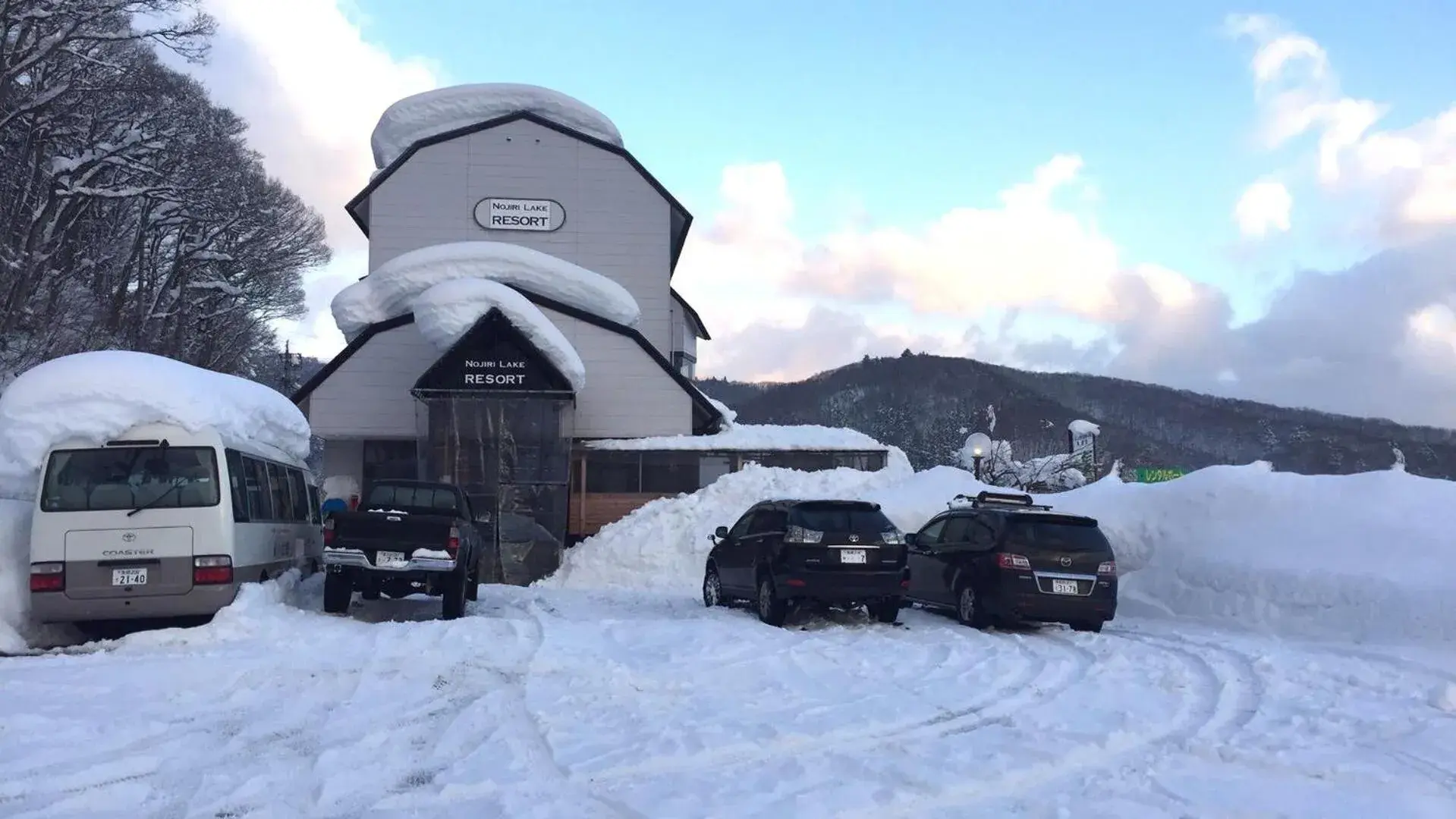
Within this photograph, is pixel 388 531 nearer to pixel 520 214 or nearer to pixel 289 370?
pixel 520 214

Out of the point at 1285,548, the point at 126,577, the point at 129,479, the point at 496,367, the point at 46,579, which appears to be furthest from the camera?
the point at 496,367

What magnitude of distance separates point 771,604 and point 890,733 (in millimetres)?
6357

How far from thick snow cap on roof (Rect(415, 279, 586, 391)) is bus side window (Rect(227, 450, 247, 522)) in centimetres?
1525

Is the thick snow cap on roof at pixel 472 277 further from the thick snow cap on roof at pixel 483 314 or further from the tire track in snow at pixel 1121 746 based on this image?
the tire track in snow at pixel 1121 746

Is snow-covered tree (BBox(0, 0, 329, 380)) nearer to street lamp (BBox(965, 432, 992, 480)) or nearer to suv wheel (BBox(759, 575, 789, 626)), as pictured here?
suv wheel (BBox(759, 575, 789, 626))

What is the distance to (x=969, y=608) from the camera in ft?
44.5

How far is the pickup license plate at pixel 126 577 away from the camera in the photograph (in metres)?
10.9

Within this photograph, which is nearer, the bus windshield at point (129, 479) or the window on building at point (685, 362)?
the bus windshield at point (129, 479)

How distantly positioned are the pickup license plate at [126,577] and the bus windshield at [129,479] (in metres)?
0.65

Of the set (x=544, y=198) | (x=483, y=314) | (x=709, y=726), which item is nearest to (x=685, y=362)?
(x=544, y=198)

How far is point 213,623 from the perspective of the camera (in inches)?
443

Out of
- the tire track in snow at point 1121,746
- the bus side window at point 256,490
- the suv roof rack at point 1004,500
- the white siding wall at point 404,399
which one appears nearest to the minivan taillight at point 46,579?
the bus side window at point 256,490

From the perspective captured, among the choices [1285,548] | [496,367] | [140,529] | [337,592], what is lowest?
[337,592]

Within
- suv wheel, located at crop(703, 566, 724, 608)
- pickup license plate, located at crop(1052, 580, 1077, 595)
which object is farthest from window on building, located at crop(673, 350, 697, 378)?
pickup license plate, located at crop(1052, 580, 1077, 595)
